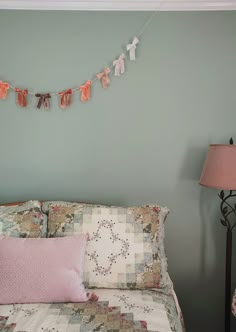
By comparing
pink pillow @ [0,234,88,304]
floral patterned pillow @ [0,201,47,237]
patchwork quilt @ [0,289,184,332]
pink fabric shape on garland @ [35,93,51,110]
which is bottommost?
patchwork quilt @ [0,289,184,332]

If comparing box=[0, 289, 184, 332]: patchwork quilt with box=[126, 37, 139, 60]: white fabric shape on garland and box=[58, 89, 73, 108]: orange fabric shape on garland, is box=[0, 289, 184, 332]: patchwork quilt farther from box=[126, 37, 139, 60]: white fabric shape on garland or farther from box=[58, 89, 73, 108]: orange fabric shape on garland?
box=[126, 37, 139, 60]: white fabric shape on garland

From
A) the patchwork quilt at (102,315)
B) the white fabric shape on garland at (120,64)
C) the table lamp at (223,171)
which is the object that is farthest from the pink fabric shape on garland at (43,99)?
the patchwork quilt at (102,315)

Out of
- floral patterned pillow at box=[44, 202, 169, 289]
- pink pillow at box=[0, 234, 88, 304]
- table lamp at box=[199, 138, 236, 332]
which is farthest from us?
table lamp at box=[199, 138, 236, 332]

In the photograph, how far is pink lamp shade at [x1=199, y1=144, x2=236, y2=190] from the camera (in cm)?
195

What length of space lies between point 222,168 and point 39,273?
112 cm

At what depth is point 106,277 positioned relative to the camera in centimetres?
185

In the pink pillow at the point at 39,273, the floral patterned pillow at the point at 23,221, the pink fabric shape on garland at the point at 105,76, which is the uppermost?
the pink fabric shape on garland at the point at 105,76

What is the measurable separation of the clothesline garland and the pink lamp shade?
820mm

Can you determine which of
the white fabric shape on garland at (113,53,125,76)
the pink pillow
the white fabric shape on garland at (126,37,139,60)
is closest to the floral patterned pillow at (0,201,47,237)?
the pink pillow

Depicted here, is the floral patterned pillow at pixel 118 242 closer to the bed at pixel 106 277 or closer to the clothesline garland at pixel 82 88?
the bed at pixel 106 277

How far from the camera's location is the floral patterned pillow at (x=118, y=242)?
1850 millimetres

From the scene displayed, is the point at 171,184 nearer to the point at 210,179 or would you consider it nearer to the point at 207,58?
the point at 210,179

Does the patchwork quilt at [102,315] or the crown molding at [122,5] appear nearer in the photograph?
the patchwork quilt at [102,315]

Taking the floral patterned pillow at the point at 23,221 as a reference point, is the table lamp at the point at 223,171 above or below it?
above
